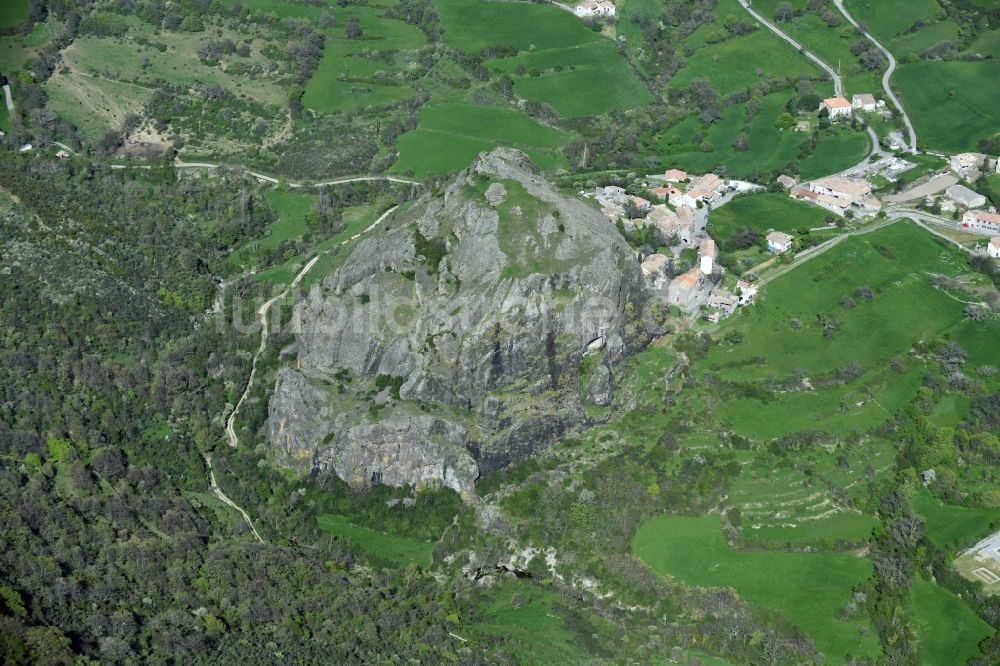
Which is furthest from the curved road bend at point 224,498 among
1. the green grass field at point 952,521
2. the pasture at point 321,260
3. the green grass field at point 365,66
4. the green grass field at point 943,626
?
the green grass field at point 365,66

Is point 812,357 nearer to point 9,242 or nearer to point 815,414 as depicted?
point 815,414

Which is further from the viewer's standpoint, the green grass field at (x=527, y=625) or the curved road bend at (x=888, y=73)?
the curved road bend at (x=888, y=73)

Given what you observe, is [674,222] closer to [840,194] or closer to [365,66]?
[840,194]

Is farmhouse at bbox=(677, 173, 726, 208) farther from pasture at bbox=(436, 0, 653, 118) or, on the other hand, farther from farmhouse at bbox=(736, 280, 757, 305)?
pasture at bbox=(436, 0, 653, 118)

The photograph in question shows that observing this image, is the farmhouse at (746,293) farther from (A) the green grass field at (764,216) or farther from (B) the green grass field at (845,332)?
(A) the green grass field at (764,216)

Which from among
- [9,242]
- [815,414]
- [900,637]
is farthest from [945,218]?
[9,242]

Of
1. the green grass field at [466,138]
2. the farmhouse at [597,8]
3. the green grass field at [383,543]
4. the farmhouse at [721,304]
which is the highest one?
the farmhouse at [597,8]

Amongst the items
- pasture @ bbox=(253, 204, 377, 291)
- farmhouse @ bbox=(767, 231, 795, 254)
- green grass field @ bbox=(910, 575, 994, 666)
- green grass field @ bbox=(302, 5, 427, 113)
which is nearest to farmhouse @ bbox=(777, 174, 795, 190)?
farmhouse @ bbox=(767, 231, 795, 254)
